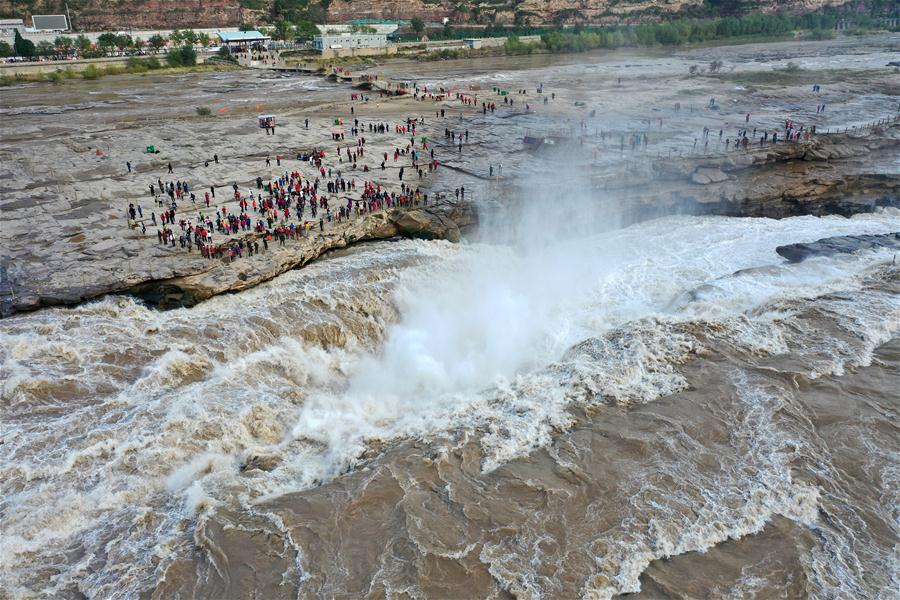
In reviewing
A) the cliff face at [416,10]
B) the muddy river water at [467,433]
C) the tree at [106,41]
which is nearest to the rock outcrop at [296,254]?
the muddy river water at [467,433]

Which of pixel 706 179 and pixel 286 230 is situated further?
pixel 706 179

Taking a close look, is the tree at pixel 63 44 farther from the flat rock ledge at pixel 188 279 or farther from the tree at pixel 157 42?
the flat rock ledge at pixel 188 279

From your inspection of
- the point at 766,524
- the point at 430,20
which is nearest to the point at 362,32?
the point at 430,20

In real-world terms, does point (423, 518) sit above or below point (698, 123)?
below

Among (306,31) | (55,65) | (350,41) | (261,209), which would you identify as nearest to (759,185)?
(261,209)

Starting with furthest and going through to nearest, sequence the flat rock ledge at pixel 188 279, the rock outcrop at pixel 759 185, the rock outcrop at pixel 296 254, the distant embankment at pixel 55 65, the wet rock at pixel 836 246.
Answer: the distant embankment at pixel 55 65 → the rock outcrop at pixel 759 185 → the wet rock at pixel 836 246 → the rock outcrop at pixel 296 254 → the flat rock ledge at pixel 188 279

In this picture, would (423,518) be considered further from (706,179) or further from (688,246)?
(706,179)
